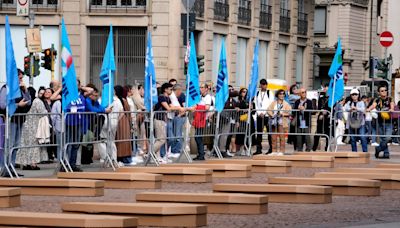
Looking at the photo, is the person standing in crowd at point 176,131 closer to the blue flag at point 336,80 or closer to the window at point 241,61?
the blue flag at point 336,80

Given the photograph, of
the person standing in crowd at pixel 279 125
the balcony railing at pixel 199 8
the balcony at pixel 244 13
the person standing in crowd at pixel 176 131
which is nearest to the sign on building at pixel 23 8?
the balcony railing at pixel 199 8

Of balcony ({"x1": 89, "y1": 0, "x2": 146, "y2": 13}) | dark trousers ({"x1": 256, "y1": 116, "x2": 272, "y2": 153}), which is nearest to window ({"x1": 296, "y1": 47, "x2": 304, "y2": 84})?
balcony ({"x1": 89, "y1": 0, "x2": 146, "y2": 13})

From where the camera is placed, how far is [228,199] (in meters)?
18.0

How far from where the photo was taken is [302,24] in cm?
6450

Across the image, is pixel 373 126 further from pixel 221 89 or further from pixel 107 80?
pixel 107 80

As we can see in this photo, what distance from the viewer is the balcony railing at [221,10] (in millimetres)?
52688

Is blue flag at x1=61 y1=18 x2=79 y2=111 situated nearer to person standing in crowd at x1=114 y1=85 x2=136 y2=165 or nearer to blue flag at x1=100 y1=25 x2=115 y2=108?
person standing in crowd at x1=114 y1=85 x2=136 y2=165

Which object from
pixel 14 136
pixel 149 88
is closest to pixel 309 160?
pixel 149 88

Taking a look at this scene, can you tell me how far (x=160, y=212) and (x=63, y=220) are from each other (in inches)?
60.1

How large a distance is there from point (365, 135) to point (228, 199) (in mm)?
16474

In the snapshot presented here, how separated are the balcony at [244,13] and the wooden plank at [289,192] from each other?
3558 centimetres

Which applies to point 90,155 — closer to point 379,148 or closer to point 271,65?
point 379,148

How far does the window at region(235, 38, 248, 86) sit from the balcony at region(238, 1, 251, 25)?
2.35 feet

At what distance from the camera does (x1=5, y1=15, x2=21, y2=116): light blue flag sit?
23859 millimetres
